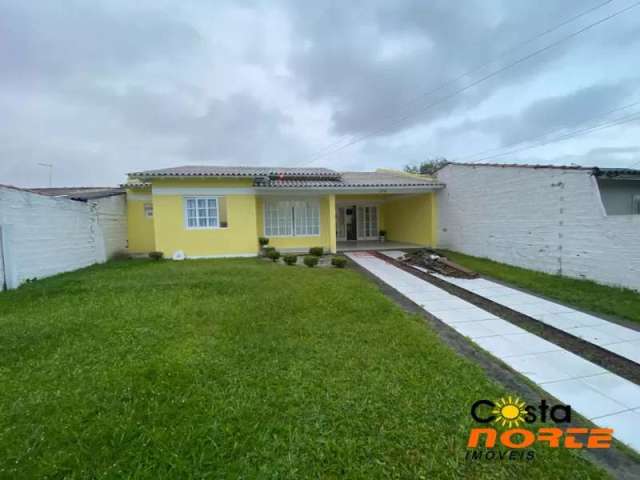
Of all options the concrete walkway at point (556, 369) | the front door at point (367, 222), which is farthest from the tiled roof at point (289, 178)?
the concrete walkway at point (556, 369)

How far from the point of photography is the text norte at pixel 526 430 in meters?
2.36

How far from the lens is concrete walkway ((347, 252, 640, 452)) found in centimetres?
275

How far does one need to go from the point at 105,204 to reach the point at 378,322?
13.2 metres

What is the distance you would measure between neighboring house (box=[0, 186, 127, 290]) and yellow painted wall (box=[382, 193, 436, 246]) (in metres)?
14.5

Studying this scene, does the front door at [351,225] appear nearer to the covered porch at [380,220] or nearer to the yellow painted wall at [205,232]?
the covered porch at [380,220]

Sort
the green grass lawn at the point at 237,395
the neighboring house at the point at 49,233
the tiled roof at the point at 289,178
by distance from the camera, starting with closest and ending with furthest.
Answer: the green grass lawn at the point at 237,395 < the neighboring house at the point at 49,233 < the tiled roof at the point at 289,178

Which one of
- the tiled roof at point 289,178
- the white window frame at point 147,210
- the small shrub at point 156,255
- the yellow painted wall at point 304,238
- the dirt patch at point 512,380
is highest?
the tiled roof at point 289,178

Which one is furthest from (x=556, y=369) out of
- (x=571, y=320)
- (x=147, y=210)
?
(x=147, y=210)

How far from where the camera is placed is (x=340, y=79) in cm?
1334

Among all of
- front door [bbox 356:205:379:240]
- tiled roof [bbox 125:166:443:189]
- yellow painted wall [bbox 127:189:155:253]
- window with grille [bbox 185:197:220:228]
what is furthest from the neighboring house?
front door [bbox 356:205:379:240]

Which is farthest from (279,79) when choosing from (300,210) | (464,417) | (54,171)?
(54,171)

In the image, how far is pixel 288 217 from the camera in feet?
45.3

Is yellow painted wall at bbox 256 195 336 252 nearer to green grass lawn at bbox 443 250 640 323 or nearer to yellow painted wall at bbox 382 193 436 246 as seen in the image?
yellow painted wall at bbox 382 193 436 246

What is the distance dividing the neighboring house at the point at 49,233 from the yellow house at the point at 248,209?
6.54ft
